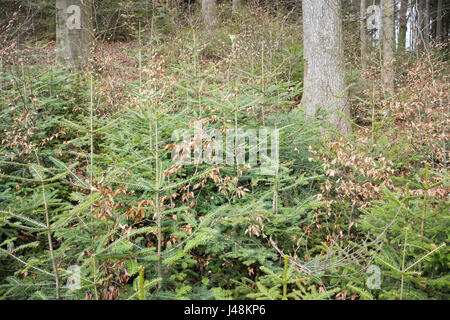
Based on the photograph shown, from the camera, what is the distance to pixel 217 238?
270 centimetres

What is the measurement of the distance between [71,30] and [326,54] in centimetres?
627

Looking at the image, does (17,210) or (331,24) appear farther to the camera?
(331,24)

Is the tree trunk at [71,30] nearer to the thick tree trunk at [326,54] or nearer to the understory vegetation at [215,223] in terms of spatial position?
the understory vegetation at [215,223]

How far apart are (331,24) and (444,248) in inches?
195

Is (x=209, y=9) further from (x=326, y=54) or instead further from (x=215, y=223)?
(x=215, y=223)

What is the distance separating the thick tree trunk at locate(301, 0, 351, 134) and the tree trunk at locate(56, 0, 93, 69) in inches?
213

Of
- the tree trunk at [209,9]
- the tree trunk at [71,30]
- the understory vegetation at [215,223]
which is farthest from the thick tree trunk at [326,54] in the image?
the tree trunk at [209,9]

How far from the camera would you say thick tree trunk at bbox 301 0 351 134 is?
5.78 m

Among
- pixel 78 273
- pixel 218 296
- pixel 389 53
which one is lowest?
pixel 218 296

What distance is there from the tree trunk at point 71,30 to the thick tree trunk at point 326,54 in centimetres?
542

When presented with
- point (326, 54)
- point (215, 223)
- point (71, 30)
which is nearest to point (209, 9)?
point (71, 30)

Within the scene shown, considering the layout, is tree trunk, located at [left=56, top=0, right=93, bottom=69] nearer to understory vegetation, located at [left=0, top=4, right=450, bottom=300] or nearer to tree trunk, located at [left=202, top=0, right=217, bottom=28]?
understory vegetation, located at [left=0, top=4, right=450, bottom=300]

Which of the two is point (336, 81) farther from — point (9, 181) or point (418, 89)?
point (9, 181)

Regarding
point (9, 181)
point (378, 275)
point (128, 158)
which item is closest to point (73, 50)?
point (9, 181)
